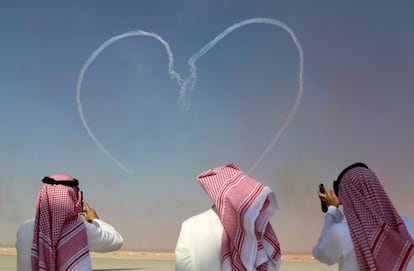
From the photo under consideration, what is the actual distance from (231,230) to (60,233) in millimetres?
1919

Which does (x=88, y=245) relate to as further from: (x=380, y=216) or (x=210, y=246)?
(x=380, y=216)

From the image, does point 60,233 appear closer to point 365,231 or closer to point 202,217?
point 202,217

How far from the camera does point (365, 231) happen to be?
5109mm

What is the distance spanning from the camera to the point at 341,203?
5.59 m

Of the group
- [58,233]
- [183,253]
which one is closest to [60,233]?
[58,233]

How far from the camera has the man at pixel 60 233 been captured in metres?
5.42

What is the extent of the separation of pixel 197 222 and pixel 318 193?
1.69 m

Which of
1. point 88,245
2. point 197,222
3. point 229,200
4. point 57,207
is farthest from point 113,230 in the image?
point 229,200

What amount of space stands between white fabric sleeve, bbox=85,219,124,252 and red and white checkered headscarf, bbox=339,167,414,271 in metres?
2.68

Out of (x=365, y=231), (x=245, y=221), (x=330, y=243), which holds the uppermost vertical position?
(x=245, y=221)

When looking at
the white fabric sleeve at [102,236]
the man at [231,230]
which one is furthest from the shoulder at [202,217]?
the white fabric sleeve at [102,236]

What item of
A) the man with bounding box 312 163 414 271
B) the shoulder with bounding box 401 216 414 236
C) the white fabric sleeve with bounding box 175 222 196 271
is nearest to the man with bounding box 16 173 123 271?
the white fabric sleeve with bounding box 175 222 196 271

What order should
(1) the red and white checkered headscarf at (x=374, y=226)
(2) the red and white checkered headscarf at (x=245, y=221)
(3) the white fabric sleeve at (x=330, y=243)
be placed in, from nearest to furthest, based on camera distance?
1. (2) the red and white checkered headscarf at (x=245, y=221)
2. (1) the red and white checkered headscarf at (x=374, y=226)
3. (3) the white fabric sleeve at (x=330, y=243)

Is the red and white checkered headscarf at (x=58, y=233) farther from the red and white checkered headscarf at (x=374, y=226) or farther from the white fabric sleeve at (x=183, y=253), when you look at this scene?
the red and white checkered headscarf at (x=374, y=226)
